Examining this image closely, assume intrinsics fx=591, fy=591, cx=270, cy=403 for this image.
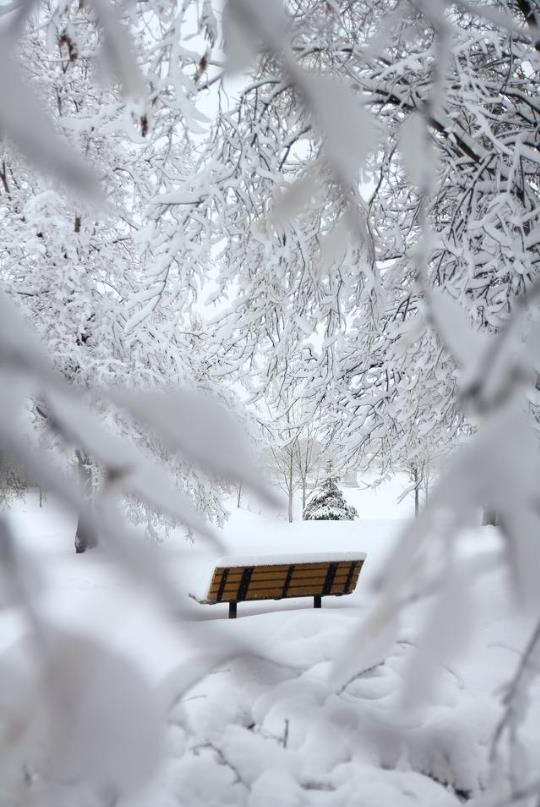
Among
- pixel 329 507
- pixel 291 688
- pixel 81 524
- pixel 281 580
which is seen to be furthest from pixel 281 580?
pixel 329 507

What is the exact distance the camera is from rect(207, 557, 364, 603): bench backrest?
4973 mm

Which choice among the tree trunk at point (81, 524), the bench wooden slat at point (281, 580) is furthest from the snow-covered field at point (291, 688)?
the bench wooden slat at point (281, 580)

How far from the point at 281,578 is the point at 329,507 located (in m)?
12.2

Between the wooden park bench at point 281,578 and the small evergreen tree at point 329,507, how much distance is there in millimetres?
11361

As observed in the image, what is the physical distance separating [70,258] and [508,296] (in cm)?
594

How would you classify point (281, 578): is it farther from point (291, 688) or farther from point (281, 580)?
point (291, 688)

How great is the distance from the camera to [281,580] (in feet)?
17.1

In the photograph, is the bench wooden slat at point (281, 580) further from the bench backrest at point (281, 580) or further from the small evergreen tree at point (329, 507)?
the small evergreen tree at point (329, 507)

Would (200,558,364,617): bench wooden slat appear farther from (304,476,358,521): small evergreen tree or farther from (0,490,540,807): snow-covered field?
(304,476,358,521): small evergreen tree

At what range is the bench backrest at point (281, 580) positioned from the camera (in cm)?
497

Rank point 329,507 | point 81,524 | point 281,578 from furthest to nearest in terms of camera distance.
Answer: point 329,507
point 281,578
point 81,524

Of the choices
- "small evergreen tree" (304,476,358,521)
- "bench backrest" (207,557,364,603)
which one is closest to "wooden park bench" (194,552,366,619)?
"bench backrest" (207,557,364,603)

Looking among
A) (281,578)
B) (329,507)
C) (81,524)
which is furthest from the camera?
(329,507)

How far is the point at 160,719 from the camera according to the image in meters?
0.34
